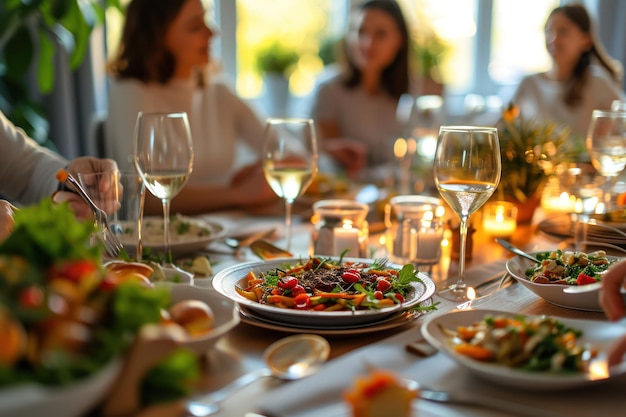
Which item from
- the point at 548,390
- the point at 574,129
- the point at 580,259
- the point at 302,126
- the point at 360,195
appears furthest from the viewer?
the point at 574,129

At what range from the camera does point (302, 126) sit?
1.37 metres

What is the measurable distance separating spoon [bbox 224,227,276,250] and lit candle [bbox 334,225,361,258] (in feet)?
0.73

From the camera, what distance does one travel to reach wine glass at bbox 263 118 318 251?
1.34m

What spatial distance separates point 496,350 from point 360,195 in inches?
48.5

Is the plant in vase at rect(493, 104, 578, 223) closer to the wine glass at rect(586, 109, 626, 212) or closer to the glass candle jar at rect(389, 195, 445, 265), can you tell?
the wine glass at rect(586, 109, 626, 212)

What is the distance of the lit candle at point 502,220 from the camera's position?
1539mm

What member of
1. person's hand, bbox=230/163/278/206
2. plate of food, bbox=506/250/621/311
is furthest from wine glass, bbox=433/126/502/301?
person's hand, bbox=230/163/278/206

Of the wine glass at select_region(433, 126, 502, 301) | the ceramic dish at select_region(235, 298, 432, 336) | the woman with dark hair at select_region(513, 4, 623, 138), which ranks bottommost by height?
the ceramic dish at select_region(235, 298, 432, 336)

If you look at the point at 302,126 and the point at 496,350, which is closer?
the point at 496,350

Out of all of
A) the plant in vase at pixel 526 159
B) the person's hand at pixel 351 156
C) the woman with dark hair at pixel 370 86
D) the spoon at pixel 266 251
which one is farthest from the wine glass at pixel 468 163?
the woman with dark hair at pixel 370 86

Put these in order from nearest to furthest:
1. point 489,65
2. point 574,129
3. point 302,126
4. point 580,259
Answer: point 580,259, point 302,126, point 574,129, point 489,65

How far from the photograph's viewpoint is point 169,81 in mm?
2475

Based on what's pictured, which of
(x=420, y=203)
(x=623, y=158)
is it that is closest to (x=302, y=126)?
(x=420, y=203)

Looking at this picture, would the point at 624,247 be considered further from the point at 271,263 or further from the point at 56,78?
the point at 56,78
